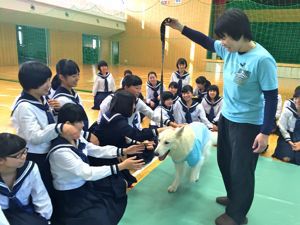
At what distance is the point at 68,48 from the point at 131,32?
169 inches

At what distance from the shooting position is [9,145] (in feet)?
4.72

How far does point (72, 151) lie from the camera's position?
69.8 inches

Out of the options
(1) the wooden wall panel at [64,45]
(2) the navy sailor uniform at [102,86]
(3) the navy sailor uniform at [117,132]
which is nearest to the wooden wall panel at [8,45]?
(1) the wooden wall panel at [64,45]

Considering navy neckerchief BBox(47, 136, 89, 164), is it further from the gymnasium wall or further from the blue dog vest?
the gymnasium wall

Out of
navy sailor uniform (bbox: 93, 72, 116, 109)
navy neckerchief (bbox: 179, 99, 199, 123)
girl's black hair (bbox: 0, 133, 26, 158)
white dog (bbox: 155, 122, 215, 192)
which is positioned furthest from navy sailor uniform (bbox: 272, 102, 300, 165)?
navy sailor uniform (bbox: 93, 72, 116, 109)

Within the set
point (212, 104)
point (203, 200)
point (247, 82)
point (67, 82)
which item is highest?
point (247, 82)

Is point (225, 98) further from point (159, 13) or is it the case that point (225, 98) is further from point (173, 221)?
point (159, 13)

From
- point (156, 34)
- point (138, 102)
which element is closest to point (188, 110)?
point (138, 102)

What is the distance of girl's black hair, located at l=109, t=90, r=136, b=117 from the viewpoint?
2.46 m

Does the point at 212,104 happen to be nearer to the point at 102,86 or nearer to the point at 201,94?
the point at 201,94

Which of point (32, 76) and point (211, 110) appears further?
point (211, 110)

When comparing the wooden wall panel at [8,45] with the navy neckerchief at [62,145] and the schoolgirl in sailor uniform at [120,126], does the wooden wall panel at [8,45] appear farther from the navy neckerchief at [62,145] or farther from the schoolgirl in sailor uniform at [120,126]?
the navy neckerchief at [62,145]

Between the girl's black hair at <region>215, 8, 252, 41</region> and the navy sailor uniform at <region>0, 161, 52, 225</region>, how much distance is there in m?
1.42

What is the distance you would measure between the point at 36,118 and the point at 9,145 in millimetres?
436
